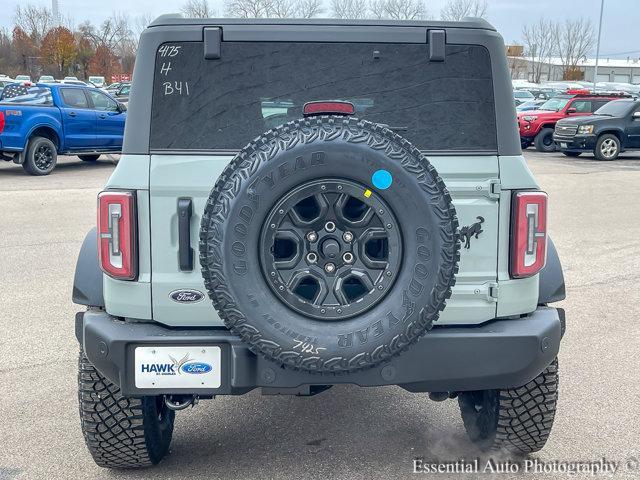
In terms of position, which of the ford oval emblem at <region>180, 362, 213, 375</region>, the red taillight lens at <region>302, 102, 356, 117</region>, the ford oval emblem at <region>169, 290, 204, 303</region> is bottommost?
the ford oval emblem at <region>180, 362, 213, 375</region>

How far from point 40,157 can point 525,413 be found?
42.8 feet

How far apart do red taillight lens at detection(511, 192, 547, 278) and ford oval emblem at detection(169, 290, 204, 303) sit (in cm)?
126

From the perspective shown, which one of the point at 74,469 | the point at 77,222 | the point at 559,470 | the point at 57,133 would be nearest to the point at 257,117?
the point at 74,469

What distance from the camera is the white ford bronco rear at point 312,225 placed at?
283 centimetres

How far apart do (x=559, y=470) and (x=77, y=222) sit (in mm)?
7974

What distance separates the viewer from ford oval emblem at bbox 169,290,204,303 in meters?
3.15

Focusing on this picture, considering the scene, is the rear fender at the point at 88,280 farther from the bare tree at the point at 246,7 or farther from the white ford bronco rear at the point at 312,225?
the bare tree at the point at 246,7

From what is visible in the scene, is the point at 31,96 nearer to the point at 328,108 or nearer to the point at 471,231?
the point at 328,108

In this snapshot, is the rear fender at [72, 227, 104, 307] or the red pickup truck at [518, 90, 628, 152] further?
the red pickup truck at [518, 90, 628, 152]

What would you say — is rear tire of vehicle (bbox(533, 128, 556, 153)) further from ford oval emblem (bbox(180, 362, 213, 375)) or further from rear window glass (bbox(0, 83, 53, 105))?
ford oval emblem (bbox(180, 362, 213, 375))

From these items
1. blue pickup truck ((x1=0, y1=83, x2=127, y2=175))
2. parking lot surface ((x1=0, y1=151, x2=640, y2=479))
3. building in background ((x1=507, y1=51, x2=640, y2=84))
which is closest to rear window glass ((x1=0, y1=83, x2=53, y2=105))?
blue pickup truck ((x1=0, y1=83, x2=127, y2=175))

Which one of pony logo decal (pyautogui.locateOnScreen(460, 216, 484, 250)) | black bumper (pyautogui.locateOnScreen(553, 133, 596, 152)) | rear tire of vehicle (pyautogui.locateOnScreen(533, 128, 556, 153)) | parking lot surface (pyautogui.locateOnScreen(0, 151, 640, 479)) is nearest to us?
pony logo decal (pyautogui.locateOnScreen(460, 216, 484, 250))

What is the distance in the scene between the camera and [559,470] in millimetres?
3643

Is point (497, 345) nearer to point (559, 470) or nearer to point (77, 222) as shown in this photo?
point (559, 470)
